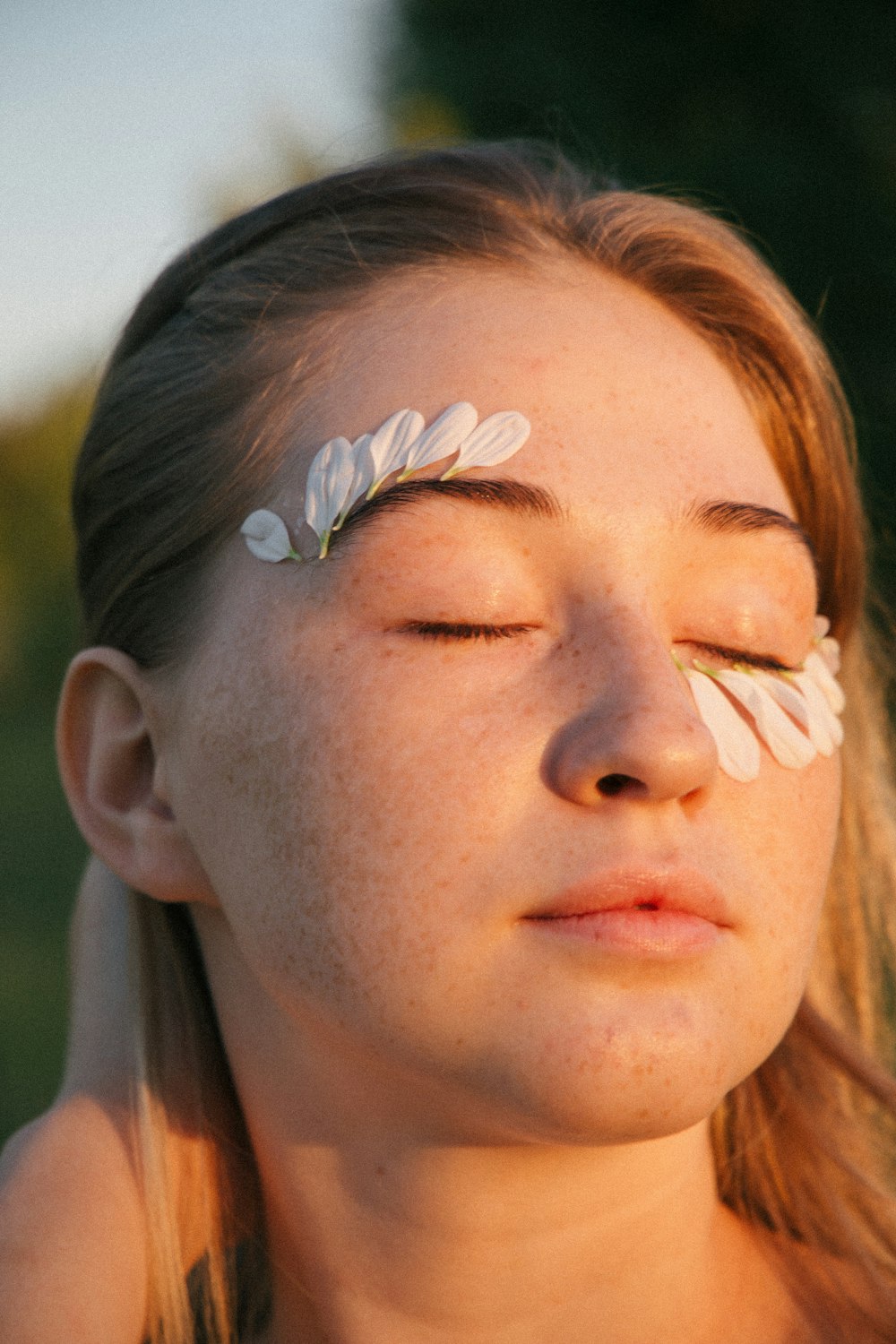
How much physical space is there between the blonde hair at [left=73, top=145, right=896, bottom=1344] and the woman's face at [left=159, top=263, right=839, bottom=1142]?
126mm

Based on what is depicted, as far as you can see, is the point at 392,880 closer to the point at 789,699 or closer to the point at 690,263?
the point at 789,699

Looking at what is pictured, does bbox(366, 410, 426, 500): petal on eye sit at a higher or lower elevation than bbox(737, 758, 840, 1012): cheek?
higher

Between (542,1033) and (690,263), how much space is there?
47.8 inches

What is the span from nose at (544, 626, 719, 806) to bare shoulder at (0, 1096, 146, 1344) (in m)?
1.04

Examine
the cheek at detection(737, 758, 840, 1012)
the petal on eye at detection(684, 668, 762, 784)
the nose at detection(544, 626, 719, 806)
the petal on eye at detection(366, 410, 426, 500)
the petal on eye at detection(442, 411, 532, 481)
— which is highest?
the petal on eye at detection(366, 410, 426, 500)

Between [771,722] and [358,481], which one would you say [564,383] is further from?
[771,722]

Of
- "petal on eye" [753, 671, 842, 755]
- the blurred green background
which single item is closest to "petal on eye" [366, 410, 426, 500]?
"petal on eye" [753, 671, 842, 755]

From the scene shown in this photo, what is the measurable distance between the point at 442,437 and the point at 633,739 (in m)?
0.47

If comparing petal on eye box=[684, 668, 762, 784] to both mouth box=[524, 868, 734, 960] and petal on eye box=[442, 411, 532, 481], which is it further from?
petal on eye box=[442, 411, 532, 481]

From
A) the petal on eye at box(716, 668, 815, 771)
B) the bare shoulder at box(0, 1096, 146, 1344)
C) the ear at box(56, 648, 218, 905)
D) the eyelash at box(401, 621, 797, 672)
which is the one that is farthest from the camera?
the ear at box(56, 648, 218, 905)

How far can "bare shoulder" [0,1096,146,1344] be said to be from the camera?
187cm

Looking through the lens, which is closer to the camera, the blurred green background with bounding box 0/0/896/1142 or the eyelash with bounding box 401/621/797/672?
the eyelash with bounding box 401/621/797/672

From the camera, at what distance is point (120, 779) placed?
2.06m

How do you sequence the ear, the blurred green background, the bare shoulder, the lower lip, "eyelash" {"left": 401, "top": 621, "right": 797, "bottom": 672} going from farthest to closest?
the blurred green background → the ear → the bare shoulder → "eyelash" {"left": 401, "top": 621, "right": 797, "bottom": 672} → the lower lip
